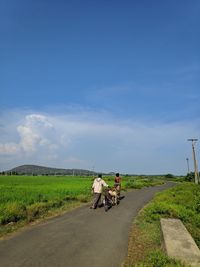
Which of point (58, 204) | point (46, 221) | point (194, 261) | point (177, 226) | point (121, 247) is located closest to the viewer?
point (194, 261)

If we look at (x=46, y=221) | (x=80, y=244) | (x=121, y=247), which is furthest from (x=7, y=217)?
(x=121, y=247)

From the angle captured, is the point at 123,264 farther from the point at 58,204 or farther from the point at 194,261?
the point at 58,204

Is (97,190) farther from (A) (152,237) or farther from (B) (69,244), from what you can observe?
(B) (69,244)

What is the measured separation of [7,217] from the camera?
11.7 metres

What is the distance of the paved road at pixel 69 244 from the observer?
6971 millimetres

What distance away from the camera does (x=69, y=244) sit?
8.49m

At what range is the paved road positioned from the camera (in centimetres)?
697

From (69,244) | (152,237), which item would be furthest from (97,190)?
(69,244)

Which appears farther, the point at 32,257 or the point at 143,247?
the point at 143,247

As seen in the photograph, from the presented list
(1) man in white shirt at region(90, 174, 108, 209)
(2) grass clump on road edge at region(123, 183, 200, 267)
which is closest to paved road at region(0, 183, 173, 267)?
(2) grass clump on road edge at region(123, 183, 200, 267)

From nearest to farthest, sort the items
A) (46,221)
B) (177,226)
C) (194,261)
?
(194,261) → (177,226) → (46,221)

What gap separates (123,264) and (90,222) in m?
5.16

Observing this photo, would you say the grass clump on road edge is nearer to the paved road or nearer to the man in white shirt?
the paved road

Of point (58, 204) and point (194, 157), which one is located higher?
point (194, 157)
